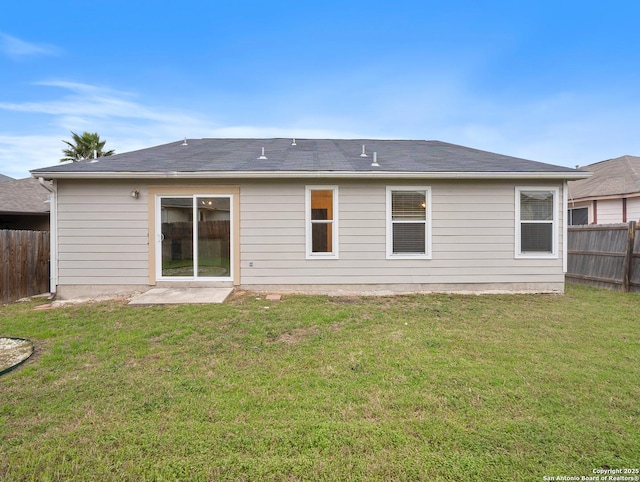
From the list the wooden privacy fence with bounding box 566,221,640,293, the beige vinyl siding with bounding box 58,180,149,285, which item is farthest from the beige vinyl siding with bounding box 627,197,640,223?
the beige vinyl siding with bounding box 58,180,149,285

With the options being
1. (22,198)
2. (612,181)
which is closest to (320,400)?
(612,181)

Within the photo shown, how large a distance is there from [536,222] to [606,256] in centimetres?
237

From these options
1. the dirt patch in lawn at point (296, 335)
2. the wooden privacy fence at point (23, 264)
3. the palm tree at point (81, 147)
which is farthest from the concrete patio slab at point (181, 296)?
the palm tree at point (81, 147)

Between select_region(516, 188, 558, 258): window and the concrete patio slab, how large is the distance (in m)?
6.39

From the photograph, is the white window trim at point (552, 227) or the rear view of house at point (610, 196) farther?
the rear view of house at point (610, 196)

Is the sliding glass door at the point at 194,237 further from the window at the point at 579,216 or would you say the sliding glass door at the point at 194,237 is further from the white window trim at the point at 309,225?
the window at the point at 579,216

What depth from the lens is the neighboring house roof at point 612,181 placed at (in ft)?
33.5

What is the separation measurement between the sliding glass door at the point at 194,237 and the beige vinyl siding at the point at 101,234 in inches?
16.4

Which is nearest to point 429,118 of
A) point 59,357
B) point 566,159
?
point 566,159

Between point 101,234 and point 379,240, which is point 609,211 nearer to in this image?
point 379,240

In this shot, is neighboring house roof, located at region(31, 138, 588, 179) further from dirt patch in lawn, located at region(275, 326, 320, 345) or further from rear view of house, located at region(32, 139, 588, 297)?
dirt patch in lawn, located at region(275, 326, 320, 345)

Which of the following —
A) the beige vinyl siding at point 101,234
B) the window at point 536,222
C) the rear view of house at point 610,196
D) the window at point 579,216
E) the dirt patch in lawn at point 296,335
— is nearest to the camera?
the dirt patch in lawn at point 296,335

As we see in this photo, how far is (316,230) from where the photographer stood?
655cm

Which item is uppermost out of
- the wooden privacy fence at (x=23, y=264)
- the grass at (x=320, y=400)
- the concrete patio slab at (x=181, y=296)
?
→ the wooden privacy fence at (x=23, y=264)
